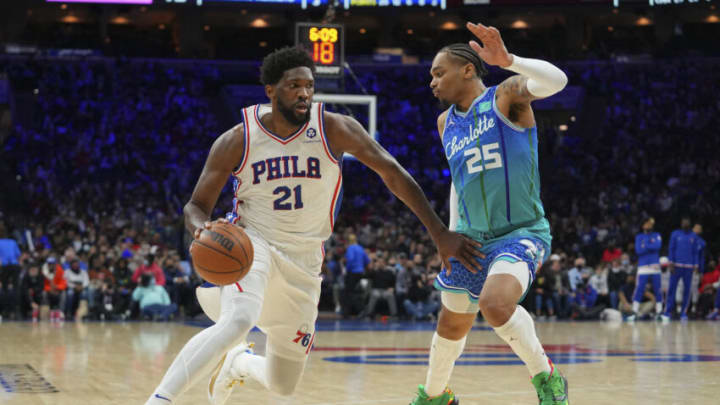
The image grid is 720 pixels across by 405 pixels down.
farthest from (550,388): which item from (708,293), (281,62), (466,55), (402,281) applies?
(708,293)

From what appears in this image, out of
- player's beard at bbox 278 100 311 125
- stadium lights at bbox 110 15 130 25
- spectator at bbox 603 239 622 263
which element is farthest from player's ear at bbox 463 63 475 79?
stadium lights at bbox 110 15 130 25

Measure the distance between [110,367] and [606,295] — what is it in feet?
38.9

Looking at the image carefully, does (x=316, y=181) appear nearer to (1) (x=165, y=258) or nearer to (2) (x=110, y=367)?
(2) (x=110, y=367)

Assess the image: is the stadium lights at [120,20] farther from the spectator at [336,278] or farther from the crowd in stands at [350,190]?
the spectator at [336,278]

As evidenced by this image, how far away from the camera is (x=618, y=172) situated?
25.6m

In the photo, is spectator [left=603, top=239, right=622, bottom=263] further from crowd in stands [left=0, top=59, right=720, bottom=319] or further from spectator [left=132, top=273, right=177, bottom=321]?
spectator [left=132, top=273, right=177, bottom=321]

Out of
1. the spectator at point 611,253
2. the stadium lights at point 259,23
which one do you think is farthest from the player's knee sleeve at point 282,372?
the stadium lights at point 259,23

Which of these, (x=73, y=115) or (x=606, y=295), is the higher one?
(x=73, y=115)

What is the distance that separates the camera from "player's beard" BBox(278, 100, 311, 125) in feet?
14.7

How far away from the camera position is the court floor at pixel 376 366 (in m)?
6.02

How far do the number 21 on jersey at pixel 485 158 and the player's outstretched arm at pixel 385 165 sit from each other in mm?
469

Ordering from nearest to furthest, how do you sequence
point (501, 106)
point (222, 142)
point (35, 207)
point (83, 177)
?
1. point (222, 142)
2. point (501, 106)
3. point (35, 207)
4. point (83, 177)

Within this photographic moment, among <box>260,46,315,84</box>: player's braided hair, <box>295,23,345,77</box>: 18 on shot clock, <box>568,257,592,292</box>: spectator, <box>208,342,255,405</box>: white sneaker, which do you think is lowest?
<box>568,257,592,292</box>: spectator

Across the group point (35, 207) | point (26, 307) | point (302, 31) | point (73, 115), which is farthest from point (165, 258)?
point (73, 115)
